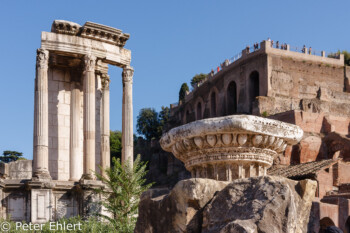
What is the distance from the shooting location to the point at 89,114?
20.0 m

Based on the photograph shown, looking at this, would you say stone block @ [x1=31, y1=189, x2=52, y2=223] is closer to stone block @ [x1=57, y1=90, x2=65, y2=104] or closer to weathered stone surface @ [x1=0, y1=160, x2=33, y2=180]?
weathered stone surface @ [x1=0, y1=160, x2=33, y2=180]

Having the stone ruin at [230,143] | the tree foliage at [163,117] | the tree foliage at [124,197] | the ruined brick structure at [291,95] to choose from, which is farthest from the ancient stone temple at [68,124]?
the tree foliage at [163,117]

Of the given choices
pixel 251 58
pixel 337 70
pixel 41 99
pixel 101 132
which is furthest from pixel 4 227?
pixel 337 70

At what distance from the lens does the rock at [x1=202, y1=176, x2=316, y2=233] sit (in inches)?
175

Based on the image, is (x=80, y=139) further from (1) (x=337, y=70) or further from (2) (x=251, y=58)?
(1) (x=337, y=70)

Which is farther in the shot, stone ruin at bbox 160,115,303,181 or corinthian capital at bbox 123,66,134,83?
corinthian capital at bbox 123,66,134,83

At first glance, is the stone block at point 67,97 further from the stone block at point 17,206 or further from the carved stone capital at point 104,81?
the stone block at point 17,206

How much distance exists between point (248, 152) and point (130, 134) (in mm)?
14957

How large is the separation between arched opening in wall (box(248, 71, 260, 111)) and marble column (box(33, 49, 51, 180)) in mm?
38264

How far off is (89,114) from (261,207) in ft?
51.9

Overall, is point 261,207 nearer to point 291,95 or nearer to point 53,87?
point 53,87

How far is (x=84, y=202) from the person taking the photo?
61.8ft

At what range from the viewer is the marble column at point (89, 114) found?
65.0 ft

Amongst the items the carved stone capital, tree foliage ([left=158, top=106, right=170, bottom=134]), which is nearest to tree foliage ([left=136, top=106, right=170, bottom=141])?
tree foliage ([left=158, top=106, right=170, bottom=134])
